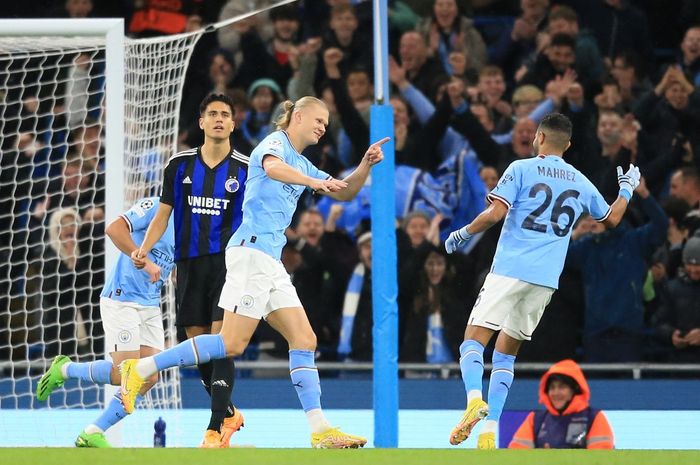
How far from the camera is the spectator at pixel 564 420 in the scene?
27.6 feet

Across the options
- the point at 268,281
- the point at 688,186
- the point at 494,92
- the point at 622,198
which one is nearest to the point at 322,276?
the point at 494,92

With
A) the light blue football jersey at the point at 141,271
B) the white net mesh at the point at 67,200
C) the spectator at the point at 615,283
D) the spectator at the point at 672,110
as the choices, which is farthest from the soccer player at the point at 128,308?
the spectator at the point at 672,110

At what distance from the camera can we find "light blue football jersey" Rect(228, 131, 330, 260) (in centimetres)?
696

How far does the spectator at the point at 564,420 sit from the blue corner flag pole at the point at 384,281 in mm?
865

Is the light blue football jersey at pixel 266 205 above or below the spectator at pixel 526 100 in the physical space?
below

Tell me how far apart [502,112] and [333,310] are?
2.28m

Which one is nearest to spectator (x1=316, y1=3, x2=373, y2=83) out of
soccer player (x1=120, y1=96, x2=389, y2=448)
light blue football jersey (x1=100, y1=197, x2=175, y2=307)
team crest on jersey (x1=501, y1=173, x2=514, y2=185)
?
light blue football jersey (x1=100, y1=197, x2=175, y2=307)

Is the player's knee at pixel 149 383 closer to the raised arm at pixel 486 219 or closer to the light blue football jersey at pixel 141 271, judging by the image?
the light blue football jersey at pixel 141 271

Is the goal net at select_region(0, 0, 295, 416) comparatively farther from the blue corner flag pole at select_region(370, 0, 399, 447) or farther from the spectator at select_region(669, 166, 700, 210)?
the spectator at select_region(669, 166, 700, 210)

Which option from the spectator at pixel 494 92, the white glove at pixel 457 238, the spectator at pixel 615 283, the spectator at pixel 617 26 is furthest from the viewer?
the spectator at pixel 617 26
